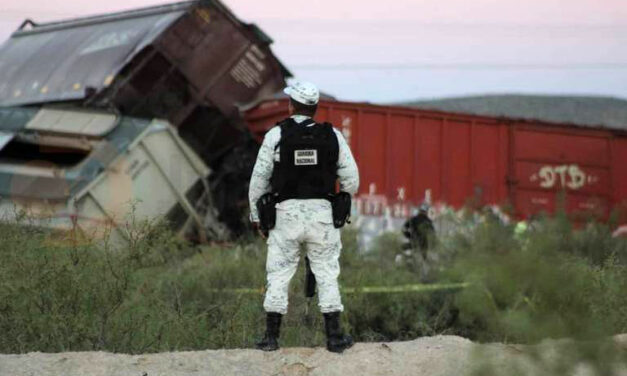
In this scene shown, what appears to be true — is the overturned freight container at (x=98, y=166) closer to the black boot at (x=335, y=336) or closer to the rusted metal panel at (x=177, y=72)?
the rusted metal panel at (x=177, y=72)

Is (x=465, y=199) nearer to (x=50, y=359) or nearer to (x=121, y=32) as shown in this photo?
(x=121, y=32)

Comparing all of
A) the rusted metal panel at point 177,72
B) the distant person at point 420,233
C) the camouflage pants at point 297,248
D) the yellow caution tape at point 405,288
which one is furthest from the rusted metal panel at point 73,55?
the camouflage pants at point 297,248

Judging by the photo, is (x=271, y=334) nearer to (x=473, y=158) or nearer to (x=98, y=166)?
(x=98, y=166)

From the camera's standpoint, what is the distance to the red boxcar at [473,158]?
16453mm

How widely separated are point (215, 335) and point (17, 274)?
1359 mm

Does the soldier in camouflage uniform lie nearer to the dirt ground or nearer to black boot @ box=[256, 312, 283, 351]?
black boot @ box=[256, 312, 283, 351]

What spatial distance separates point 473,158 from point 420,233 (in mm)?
4106

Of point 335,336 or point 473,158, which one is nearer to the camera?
point 335,336

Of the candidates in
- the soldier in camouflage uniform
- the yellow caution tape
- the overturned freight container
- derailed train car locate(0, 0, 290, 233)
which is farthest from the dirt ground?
derailed train car locate(0, 0, 290, 233)

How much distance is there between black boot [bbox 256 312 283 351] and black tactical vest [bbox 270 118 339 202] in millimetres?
685

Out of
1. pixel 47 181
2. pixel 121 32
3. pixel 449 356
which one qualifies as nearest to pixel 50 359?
pixel 449 356

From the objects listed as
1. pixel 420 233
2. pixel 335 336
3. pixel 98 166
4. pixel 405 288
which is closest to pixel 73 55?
pixel 98 166

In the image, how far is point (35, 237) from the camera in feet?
23.2

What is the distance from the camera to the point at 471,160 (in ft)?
57.4
